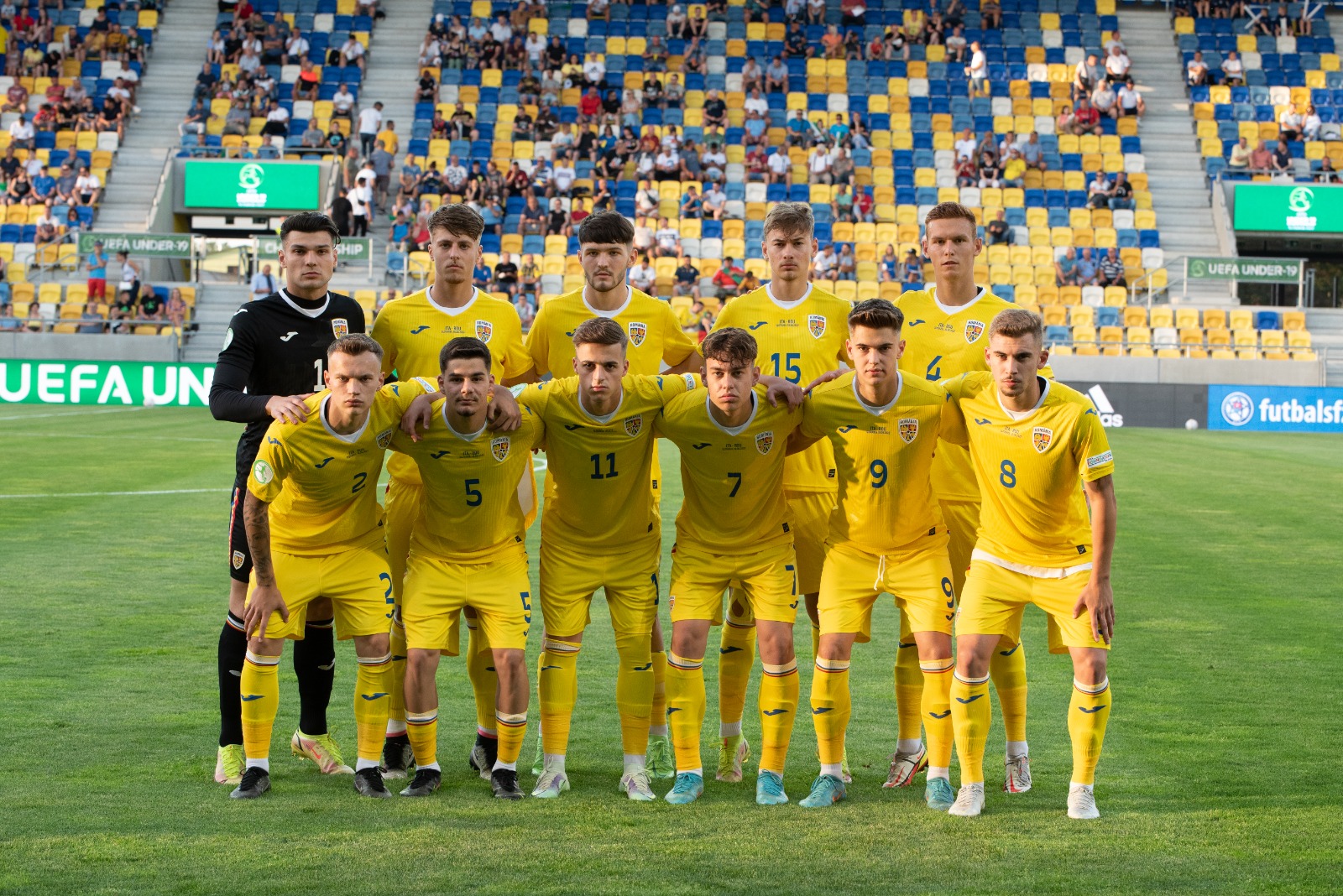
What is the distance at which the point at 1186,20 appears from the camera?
37906 millimetres

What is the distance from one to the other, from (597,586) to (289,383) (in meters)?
1.56

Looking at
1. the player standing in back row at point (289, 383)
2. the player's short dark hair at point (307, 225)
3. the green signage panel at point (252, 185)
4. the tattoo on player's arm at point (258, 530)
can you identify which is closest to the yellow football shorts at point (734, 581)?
the player standing in back row at point (289, 383)

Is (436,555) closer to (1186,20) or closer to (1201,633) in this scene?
(1201,633)

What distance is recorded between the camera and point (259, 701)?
536cm

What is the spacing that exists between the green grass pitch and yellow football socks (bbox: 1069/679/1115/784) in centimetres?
17

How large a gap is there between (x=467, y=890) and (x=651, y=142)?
29500mm

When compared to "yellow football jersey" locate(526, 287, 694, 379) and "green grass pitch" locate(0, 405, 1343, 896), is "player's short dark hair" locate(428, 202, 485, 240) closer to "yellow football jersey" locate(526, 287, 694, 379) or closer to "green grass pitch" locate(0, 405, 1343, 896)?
"yellow football jersey" locate(526, 287, 694, 379)

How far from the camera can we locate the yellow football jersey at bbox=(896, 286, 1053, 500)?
6.21 meters

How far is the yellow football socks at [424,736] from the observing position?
5.34 m

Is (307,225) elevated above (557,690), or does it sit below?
above

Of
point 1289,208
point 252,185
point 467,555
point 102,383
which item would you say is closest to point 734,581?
point 467,555

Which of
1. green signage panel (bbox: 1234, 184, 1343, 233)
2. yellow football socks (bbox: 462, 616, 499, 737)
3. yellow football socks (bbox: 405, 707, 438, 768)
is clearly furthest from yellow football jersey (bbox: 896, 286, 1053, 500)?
green signage panel (bbox: 1234, 184, 1343, 233)

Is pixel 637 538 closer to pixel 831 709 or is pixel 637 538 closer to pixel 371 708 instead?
pixel 831 709

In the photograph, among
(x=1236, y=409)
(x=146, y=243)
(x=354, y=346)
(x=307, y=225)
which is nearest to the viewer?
(x=354, y=346)
